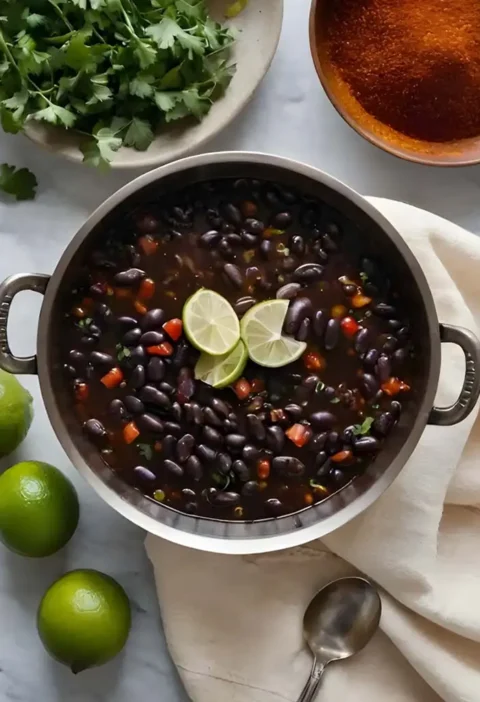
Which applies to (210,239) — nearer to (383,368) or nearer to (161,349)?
(161,349)

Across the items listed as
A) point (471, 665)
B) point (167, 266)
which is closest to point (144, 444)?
point (167, 266)

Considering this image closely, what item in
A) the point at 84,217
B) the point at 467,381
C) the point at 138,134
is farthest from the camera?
the point at 84,217

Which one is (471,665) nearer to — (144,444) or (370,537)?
(370,537)

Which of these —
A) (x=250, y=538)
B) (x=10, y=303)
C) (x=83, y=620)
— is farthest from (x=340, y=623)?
(x=10, y=303)

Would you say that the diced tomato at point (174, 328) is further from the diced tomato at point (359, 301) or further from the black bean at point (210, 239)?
the diced tomato at point (359, 301)

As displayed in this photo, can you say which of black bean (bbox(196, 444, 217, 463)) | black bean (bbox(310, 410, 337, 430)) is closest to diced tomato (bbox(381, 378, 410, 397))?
black bean (bbox(310, 410, 337, 430))

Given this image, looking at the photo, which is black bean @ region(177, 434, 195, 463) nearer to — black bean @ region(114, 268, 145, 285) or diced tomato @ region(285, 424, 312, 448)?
diced tomato @ region(285, 424, 312, 448)
